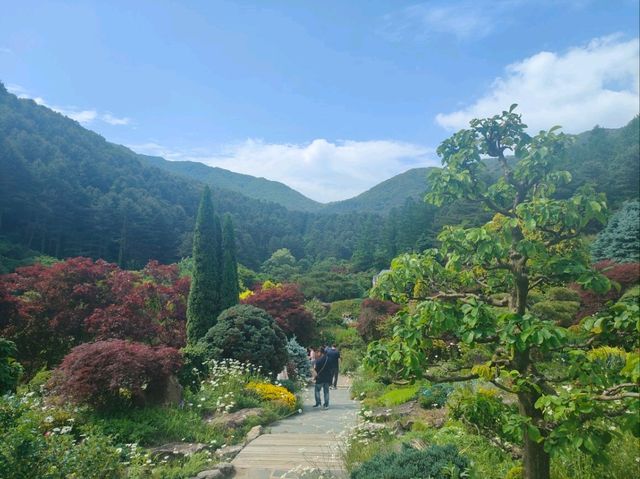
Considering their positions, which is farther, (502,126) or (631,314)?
(502,126)

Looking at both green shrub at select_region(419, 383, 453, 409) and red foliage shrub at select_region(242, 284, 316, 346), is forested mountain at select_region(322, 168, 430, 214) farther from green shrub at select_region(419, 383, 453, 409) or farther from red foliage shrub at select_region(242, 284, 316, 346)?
green shrub at select_region(419, 383, 453, 409)

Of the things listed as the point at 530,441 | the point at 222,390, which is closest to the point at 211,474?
the point at 530,441

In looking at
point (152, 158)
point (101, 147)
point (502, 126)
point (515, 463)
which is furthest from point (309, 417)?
point (152, 158)

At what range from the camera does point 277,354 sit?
436 inches

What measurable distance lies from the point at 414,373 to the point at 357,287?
34967 mm

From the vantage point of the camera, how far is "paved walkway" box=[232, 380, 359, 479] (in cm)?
503

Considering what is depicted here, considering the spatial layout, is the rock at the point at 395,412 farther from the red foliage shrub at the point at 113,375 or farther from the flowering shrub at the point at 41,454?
the flowering shrub at the point at 41,454

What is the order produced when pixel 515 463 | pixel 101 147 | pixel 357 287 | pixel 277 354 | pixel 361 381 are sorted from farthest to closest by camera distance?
pixel 101 147
pixel 357 287
pixel 361 381
pixel 277 354
pixel 515 463

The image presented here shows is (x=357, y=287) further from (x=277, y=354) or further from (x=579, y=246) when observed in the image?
(x=579, y=246)

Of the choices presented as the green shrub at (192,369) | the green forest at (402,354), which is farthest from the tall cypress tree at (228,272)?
the green shrub at (192,369)

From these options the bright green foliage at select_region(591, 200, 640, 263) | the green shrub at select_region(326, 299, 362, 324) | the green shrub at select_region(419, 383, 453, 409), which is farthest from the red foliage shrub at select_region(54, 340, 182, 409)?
the bright green foliage at select_region(591, 200, 640, 263)

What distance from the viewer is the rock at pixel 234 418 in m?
6.90

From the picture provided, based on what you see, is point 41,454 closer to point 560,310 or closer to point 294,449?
point 294,449

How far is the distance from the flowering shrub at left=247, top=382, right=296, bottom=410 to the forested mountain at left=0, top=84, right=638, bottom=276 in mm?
29278
